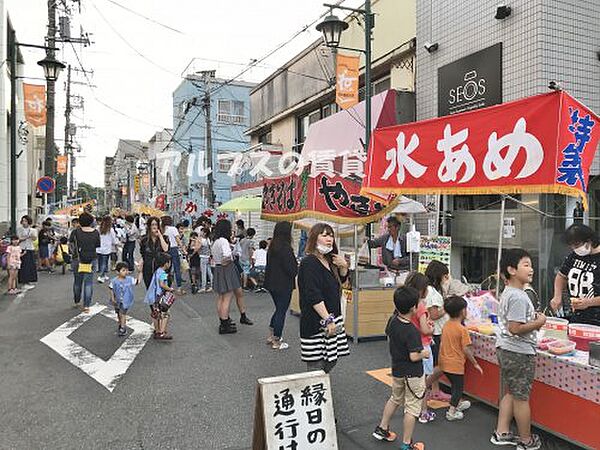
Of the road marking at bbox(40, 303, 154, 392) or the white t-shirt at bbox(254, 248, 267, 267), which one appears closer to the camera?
the road marking at bbox(40, 303, 154, 392)

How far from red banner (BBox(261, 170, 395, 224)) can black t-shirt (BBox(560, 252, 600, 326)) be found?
2.69 meters

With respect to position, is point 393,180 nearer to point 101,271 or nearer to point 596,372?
point 596,372

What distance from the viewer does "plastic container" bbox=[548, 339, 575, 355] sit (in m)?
4.21

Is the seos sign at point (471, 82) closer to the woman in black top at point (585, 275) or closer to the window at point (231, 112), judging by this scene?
the woman in black top at point (585, 275)

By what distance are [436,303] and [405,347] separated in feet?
4.12

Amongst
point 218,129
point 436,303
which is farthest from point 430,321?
point 218,129

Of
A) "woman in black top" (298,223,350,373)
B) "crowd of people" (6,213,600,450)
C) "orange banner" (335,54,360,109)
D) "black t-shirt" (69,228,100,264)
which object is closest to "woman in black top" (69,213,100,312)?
"black t-shirt" (69,228,100,264)

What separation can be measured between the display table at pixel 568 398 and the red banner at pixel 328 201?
3.36m

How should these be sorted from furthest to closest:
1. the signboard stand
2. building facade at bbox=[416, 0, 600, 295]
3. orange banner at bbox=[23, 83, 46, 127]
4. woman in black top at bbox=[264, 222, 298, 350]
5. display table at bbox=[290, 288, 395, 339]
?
orange banner at bbox=[23, 83, 46, 127] < building facade at bbox=[416, 0, 600, 295] < display table at bbox=[290, 288, 395, 339] < woman in black top at bbox=[264, 222, 298, 350] < the signboard stand

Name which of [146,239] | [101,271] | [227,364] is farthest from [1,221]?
[227,364]

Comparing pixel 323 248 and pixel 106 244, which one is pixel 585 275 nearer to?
pixel 323 248

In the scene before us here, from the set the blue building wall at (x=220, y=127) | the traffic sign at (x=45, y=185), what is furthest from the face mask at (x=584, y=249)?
the blue building wall at (x=220, y=127)

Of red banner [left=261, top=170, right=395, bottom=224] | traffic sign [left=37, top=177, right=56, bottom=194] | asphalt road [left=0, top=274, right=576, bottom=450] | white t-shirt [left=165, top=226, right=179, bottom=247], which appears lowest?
asphalt road [left=0, top=274, right=576, bottom=450]

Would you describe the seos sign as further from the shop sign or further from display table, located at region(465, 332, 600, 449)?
display table, located at region(465, 332, 600, 449)
